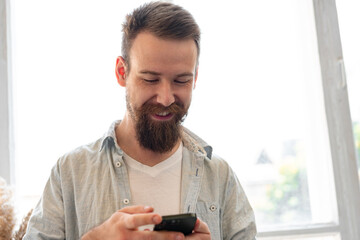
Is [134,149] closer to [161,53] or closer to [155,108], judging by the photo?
[155,108]

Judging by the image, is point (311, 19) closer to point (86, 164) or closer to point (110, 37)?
point (110, 37)

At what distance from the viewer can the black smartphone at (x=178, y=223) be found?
95cm

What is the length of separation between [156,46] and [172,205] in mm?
489

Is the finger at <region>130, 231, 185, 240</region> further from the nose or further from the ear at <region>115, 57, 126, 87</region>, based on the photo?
the ear at <region>115, 57, 126, 87</region>

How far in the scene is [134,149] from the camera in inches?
54.2

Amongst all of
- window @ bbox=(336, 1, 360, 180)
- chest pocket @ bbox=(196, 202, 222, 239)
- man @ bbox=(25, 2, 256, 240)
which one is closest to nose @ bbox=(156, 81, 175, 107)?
man @ bbox=(25, 2, 256, 240)

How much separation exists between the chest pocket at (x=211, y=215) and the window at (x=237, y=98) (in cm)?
62

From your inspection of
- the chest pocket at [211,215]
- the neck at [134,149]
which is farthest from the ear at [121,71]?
the chest pocket at [211,215]

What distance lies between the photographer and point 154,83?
1291 millimetres

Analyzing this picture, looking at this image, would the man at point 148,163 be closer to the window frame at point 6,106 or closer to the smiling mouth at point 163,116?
the smiling mouth at point 163,116

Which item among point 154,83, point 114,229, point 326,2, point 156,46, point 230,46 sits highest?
point 326,2

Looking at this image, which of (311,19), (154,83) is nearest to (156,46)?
(154,83)

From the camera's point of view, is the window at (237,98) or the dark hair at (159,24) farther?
the window at (237,98)

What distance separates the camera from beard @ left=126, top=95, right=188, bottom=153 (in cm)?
130
